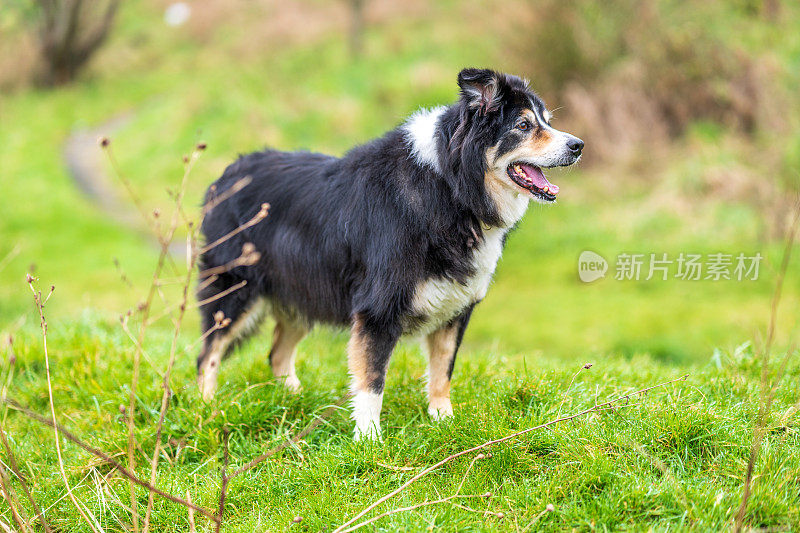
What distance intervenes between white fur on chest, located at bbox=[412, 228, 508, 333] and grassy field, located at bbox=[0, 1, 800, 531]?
1.78ft

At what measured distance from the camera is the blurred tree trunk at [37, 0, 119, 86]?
2092 cm

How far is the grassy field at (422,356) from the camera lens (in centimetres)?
338

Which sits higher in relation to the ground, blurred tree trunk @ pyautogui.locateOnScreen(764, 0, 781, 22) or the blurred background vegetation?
blurred tree trunk @ pyautogui.locateOnScreen(764, 0, 781, 22)

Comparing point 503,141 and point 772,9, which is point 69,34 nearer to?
point 772,9

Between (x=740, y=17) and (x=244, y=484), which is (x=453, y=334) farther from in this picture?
(x=740, y=17)

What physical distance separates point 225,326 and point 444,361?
1.39m

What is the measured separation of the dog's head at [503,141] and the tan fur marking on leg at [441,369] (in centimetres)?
88

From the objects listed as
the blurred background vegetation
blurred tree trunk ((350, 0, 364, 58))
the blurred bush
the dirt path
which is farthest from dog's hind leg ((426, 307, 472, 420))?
blurred tree trunk ((350, 0, 364, 58))

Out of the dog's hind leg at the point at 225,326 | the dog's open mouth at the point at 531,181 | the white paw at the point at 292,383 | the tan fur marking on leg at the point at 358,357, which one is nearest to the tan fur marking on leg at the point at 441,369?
the tan fur marking on leg at the point at 358,357

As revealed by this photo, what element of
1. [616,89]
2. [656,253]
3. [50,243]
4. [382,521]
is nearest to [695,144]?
[616,89]

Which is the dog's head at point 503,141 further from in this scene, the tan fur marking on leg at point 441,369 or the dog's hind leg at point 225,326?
the dog's hind leg at point 225,326

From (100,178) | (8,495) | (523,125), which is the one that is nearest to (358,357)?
(523,125)

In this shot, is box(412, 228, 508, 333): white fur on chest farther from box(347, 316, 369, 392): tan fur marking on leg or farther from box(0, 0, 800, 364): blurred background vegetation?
box(0, 0, 800, 364): blurred background vegetation

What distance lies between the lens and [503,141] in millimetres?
3742
